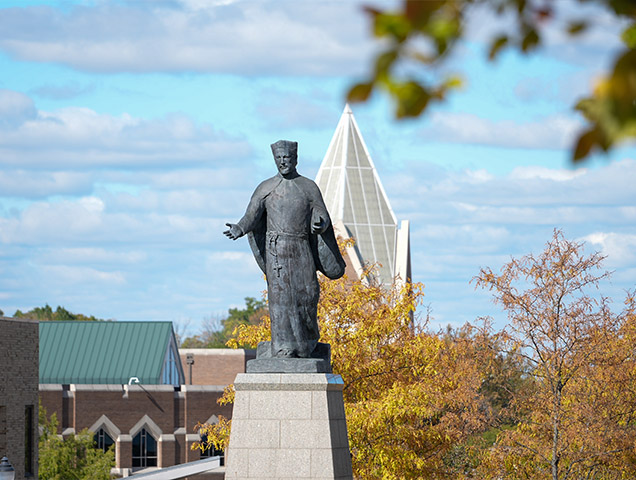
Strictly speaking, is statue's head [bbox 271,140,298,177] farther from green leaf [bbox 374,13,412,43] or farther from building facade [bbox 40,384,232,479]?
building facade [bbox 40,384,232,479]

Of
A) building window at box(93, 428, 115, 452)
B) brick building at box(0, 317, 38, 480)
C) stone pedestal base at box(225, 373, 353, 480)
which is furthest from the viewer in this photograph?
building window at box(93, 428, 115, 452)

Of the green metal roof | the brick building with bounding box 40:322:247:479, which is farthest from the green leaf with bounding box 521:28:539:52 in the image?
the green metal roof

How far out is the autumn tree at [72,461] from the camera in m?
36.1

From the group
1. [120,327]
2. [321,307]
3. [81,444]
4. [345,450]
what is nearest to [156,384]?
[120,327]

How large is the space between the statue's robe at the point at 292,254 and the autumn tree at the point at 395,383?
10102 millimetres

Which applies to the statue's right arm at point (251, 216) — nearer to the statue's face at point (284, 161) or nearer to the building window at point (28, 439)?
the statue's face at point (284, 161)

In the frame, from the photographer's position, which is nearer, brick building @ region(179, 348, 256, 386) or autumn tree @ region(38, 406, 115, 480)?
autumn tree @ region(38, 406, 115, 480)

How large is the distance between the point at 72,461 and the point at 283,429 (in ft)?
89.0

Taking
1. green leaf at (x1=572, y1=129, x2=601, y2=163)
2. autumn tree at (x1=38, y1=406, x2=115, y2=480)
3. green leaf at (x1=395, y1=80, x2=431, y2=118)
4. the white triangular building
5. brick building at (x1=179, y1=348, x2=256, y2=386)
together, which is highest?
the white triangular building

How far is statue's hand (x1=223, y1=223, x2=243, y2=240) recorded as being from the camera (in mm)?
12742

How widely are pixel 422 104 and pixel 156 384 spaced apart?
5353cm

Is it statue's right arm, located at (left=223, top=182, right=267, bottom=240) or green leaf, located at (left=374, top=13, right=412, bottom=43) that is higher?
statue's right arm, located at (left=223, top=182, right=267, bottom=240)

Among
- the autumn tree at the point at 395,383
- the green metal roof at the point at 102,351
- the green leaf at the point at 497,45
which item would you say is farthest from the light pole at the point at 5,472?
the green metal roof at the point at 102,351

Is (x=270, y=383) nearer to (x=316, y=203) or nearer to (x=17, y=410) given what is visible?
(x=316, y=203)
